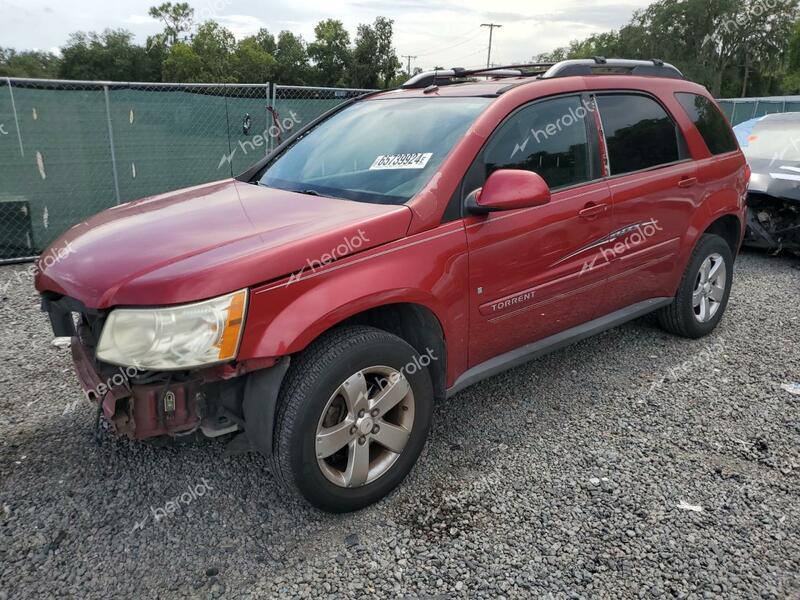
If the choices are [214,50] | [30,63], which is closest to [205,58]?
[214,50]

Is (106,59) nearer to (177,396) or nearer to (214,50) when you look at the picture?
(214,50)

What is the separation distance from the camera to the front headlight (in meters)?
2.08

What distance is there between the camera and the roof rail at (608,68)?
337 centimetres

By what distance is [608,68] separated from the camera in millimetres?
3666

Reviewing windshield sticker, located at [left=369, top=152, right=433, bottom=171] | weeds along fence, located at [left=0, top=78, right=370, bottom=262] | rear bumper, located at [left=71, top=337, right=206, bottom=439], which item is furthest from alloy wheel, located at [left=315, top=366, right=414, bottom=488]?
weeds along fence, located at [left=0, top=78, right=370, bottom=262]

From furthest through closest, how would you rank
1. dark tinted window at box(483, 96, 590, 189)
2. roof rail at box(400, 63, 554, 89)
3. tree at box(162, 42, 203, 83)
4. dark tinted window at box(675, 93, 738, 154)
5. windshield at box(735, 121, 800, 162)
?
tree at box(162, 42, 203, 83) < windshield at box(735, 121, 800, 162) < dark tinted window at box(675, 93, 738, 154) < roof rail at box(400, 63, 554, 89) < dark tinted window at box(483, 96, 590, 189)

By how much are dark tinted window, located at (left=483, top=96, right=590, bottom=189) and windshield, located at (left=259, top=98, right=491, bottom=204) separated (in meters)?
0.19

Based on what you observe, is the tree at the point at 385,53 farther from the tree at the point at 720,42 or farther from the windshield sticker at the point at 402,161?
the windshield sticker at the point at 402,161

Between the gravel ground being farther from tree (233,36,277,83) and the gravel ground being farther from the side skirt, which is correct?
tree (233,36,277,83)

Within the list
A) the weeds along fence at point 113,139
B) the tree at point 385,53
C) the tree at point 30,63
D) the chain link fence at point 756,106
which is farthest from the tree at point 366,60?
the weeds along fence at point 113,139

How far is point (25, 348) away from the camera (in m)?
4.25

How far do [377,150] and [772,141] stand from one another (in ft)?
22.0

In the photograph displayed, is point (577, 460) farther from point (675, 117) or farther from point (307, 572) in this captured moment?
point (675, 117)

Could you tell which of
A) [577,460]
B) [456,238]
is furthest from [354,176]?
[577,460]
